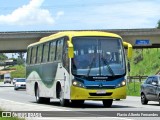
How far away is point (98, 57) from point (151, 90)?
5.22m

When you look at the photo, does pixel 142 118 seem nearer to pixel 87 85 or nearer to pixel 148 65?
pixel 87 85

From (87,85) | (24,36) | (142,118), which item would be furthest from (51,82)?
(24,36)

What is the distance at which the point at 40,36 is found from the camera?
7262 cm

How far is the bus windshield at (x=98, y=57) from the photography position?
2375 cm

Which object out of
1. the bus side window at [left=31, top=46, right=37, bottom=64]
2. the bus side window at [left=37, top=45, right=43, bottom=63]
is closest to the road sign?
the bus side window at [left=31, top=46, right=37, bottom=64]

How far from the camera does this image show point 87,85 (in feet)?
77.5

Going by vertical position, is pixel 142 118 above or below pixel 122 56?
below

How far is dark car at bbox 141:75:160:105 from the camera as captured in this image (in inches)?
1081

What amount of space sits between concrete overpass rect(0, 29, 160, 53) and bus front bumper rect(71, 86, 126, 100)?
48414 millimetres

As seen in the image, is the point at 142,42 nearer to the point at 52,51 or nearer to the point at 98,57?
the point at 52,51

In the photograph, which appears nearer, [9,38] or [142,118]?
[142,118]

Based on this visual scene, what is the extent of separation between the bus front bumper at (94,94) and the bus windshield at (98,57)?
67 centimetres

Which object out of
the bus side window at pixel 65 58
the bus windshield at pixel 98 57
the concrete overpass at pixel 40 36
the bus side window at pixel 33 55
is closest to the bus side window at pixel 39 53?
the bus side window at pixel 33 55

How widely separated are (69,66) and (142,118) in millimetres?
6717
